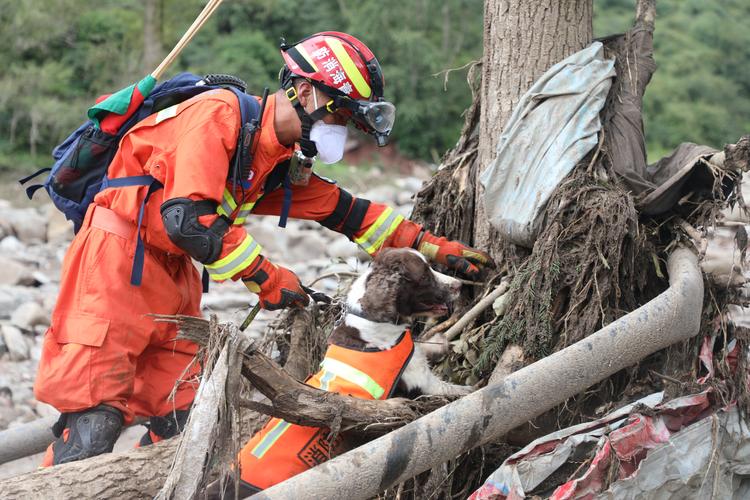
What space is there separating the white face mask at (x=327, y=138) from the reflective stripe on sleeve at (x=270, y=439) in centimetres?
127

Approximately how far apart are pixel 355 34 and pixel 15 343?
19.0 metres

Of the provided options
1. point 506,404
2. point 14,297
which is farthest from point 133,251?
point 14,297

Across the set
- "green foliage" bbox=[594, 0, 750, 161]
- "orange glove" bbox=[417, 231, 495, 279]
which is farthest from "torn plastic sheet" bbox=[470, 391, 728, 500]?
"green foliage" bbox=[594, 0, 750, 161]

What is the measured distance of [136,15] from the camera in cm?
2398

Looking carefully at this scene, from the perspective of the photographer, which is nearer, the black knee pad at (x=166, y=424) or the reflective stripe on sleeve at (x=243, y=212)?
the reflective stripe on sleeve at (x=243, y=212)

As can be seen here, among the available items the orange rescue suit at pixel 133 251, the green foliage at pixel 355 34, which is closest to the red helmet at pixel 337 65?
the orange rescue suit at pixel 133 251

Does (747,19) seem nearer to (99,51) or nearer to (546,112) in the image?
(99,51)

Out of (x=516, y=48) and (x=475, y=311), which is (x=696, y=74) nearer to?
(x=516, y=48)

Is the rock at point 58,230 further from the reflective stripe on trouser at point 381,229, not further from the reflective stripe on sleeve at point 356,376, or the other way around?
the reflective stripe on sleeve at point 356,376

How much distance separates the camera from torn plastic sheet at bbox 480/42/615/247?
4.34m

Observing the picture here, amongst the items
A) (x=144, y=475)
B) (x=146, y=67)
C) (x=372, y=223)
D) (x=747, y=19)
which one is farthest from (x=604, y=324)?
(x=747, y=19)

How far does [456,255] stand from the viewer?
15.2 feet

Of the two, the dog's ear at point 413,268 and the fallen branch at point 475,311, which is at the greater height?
the dog's ear at point 413,268

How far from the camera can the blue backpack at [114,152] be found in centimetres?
409
